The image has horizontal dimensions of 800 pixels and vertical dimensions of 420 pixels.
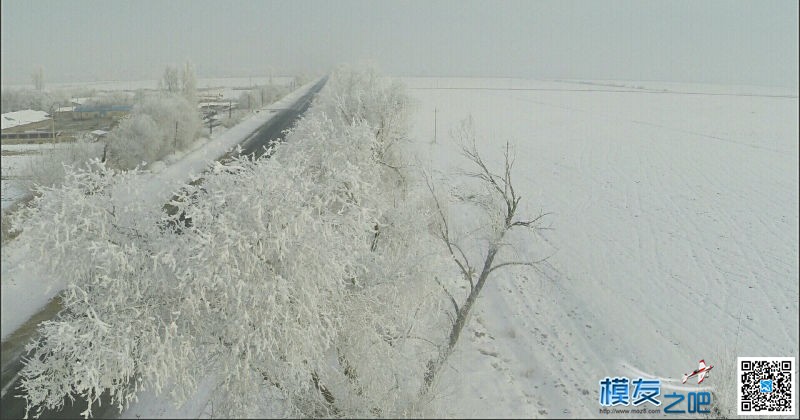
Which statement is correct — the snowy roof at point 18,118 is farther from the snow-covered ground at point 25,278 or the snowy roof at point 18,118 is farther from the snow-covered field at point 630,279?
the snow-covered field at point 630,279

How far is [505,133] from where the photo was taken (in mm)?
45125

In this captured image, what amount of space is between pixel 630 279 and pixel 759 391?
1105 cm

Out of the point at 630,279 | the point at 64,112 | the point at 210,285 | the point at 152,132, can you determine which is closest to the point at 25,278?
the point at 210,285

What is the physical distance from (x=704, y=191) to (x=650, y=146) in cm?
1464

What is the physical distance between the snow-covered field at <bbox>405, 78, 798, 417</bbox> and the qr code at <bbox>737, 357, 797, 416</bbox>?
0.52m

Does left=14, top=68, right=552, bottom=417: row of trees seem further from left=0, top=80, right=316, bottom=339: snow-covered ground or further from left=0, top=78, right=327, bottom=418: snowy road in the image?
left=0, top=78, right=327, bottom=418: snowy road

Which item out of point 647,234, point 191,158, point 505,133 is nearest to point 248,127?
point 191,158

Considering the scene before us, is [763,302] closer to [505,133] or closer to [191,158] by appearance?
[505,133]

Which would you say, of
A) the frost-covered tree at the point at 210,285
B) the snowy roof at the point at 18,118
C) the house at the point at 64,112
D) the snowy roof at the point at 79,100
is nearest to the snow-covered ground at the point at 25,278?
the frost-covered tree at the point at 210,285

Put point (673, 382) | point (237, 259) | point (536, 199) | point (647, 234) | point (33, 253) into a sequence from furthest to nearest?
point (536, 199)
point (647, 234)
point (673, 382)
point (237, 259)
point (33, 253)

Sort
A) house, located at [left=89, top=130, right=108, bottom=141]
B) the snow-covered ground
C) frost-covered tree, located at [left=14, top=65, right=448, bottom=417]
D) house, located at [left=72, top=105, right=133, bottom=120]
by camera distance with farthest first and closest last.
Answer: house, located at [left=72, top=105, right=133, bottom=120], house, located at [left=89, top=130, right=108, bottom=141], frost-covered tree, located at [left=14, top=65, right=448, bottom=417], the snow-covered ground

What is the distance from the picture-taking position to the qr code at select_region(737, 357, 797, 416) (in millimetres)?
8703

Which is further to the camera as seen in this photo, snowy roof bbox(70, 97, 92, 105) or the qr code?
snowy roof bbox(70, 97, 92, 105)

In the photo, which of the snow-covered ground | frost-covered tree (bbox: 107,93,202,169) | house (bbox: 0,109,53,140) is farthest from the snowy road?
frost-covered tree (bbox: 107,93,202,169)
